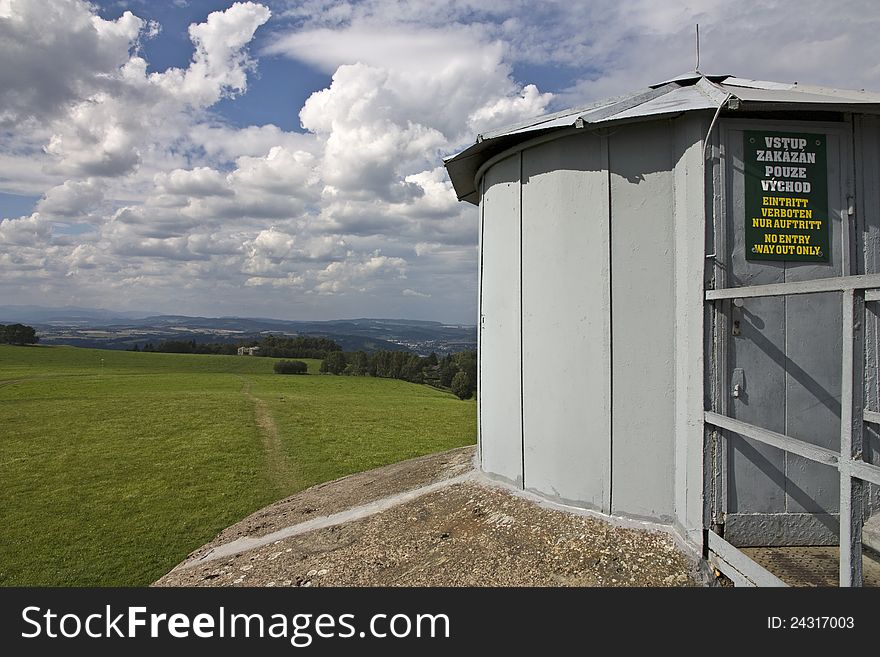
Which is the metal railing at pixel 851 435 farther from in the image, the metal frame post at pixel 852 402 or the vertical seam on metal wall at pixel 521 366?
the vertical seam on metal wall at pixel 521 366

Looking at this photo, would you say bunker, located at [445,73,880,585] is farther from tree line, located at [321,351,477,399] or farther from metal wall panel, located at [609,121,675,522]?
tree line, located at [321,351,477,399]

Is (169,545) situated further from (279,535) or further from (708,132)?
(708,132)

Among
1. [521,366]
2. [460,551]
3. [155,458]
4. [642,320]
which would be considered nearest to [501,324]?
[521,366]

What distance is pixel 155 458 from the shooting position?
1593 centimetres

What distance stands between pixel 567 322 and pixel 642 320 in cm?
79

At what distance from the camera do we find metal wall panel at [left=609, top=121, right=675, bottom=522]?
17.7 ft

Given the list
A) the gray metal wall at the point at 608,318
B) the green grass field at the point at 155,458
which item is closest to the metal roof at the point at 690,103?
the gray metal wall at the point at 608,318

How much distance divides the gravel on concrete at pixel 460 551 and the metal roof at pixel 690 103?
4.10 metres

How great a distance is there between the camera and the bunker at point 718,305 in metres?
4.98

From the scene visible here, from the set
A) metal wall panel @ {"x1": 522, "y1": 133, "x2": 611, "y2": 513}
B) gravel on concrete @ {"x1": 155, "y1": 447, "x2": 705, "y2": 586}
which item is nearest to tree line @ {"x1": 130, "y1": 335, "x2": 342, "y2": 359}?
gravel on concrete @ {"x1": 155, "y1": 447, "x2": 705, "y2": 586}

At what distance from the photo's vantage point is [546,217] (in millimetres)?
6121
